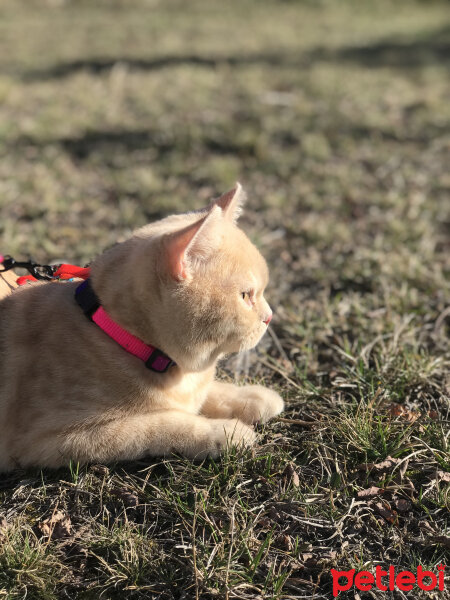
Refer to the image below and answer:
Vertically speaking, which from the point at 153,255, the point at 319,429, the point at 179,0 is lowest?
the point at 319,429

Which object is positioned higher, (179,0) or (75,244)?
(179,0)

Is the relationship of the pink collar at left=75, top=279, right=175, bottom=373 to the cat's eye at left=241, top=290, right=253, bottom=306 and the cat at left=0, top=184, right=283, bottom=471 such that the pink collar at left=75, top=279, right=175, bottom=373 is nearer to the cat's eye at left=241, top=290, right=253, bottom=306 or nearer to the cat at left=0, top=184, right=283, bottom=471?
the cat at left=0, top=184, right=283, bottom=471

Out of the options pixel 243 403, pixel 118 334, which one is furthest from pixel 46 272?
pixel 243 403

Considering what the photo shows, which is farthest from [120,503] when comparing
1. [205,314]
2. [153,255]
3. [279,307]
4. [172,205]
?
[172,205]

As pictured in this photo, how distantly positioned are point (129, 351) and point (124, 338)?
5 centimetres

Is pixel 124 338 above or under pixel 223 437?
above

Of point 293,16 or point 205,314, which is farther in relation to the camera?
point 293,16

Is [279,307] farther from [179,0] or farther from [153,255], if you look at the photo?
[179,0]

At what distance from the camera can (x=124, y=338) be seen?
2.08m

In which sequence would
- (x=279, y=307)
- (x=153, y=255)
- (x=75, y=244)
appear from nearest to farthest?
1. (x=153, y=255)
2. (x=279, y=307)
3. (x=75, y=244)

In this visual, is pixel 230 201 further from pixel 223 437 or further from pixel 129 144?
pixel 129 144

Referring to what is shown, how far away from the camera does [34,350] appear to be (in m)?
2.15

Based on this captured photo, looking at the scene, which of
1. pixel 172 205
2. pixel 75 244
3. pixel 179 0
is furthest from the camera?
pixel 179 0

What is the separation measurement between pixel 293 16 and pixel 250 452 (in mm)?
11956
